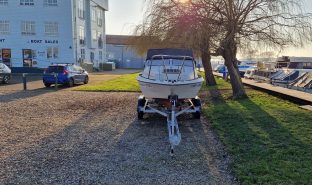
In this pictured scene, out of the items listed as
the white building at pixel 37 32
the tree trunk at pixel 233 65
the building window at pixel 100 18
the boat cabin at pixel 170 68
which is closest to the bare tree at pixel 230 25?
the tree trunk at pixel 233 65

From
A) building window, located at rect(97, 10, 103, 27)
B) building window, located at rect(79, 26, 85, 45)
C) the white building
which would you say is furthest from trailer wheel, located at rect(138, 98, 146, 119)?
building window, located at rect(97, 10, 103, 27)

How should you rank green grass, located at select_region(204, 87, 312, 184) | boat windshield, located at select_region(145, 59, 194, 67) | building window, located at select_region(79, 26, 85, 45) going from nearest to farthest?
green grass, located at select_region(204, 87, 312, 184), boat windshield, located at select_region(145, 59, 194, 67), building window, located at select_region(79, 26, 85, 45)

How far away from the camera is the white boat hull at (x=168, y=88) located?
1015 cm

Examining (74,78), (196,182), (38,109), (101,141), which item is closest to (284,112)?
(101,141)

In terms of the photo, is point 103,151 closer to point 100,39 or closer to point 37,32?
point 37,32

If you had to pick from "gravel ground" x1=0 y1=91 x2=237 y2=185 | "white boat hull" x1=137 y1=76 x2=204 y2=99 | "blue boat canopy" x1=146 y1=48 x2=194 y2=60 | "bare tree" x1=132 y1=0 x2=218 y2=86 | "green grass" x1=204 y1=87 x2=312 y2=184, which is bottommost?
"gravel ground" x1=0 y1=91 x2=237 y2=185

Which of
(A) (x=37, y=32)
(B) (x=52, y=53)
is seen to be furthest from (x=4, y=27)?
(B) (x=52, y=53)

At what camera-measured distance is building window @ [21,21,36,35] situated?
4581 centimetres

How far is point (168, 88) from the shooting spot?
1016 centimetres

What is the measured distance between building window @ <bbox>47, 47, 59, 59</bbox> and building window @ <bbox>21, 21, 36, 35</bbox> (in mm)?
2836

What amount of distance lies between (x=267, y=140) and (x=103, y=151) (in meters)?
3.56

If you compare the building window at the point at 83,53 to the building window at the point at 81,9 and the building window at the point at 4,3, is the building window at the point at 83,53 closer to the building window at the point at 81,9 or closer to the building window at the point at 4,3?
the building window at the point at 81,9

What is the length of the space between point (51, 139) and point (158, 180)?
12.9ft

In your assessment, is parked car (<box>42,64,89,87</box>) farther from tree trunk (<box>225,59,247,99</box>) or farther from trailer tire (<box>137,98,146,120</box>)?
trailer tire (<box>137,98,146,120</box>)
